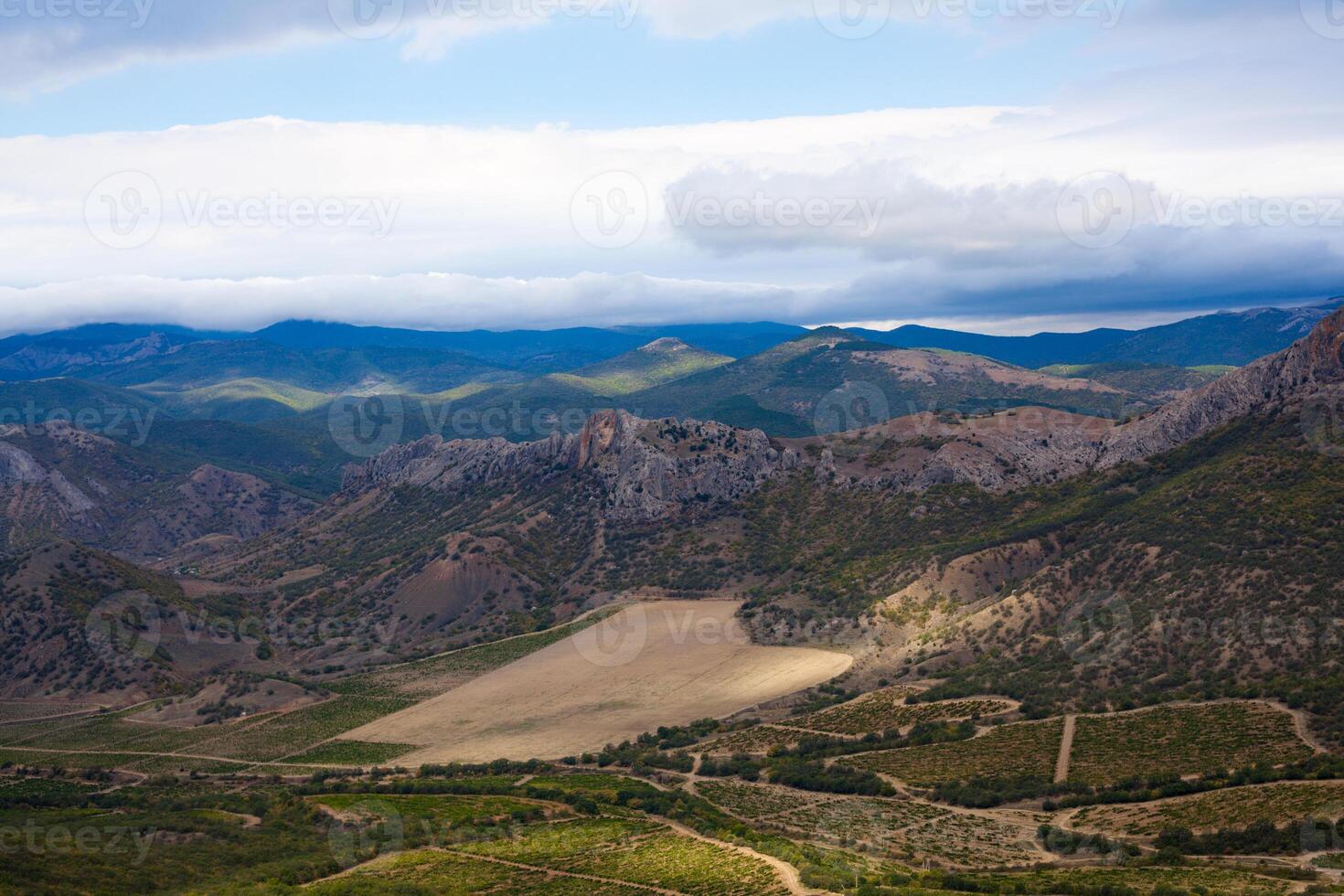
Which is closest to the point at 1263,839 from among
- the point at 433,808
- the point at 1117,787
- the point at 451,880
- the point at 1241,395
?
the point at 1117,787

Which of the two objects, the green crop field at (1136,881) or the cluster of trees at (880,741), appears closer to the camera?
the green crop field at (1136,881)

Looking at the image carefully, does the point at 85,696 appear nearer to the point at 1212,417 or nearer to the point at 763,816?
the point at 763,816

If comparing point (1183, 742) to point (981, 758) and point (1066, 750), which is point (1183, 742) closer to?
point (1066, 750)

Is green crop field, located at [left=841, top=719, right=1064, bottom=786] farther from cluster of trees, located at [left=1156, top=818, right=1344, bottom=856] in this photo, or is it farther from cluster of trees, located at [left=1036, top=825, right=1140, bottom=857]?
cluster of trees, located at [left=1156, top=818, right=1344, bottom=856]

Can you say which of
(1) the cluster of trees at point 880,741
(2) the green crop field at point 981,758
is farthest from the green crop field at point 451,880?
(1) the cluster of trees at point 880,741

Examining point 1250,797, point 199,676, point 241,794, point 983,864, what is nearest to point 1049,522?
point 1250,797

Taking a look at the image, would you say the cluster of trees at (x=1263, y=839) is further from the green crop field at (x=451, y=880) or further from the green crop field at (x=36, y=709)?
the green crop field at (x=36, y=709)
